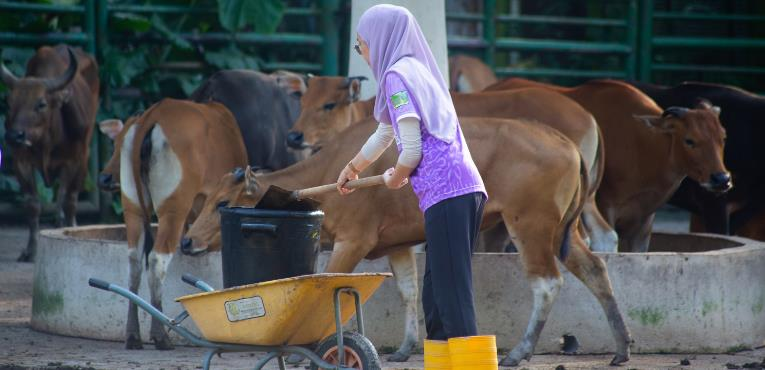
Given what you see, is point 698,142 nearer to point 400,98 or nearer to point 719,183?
point 719,183

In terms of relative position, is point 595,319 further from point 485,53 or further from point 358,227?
point 485,53

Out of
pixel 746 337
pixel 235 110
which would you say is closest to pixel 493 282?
pixel 746 337

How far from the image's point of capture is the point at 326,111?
359 inches

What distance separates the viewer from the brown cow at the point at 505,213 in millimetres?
7074

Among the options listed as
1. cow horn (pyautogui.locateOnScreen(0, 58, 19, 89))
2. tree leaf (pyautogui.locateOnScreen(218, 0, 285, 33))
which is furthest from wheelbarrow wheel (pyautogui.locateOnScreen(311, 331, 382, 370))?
tree leaf (pyautogui.locateOnScreen(218, 0, 285, 33))

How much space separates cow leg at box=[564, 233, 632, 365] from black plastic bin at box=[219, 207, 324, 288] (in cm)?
189

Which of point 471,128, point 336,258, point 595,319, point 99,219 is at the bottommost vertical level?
point 99,219

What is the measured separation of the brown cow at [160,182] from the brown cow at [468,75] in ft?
16.7

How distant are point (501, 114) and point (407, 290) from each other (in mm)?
1922

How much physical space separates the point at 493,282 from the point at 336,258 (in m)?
0.93

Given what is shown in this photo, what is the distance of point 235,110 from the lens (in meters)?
9.87

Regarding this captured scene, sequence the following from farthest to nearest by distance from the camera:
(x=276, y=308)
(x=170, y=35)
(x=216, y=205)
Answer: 1. (x=170, y=35)
2. (x=216, y=205)
3. (x=276, y=308)

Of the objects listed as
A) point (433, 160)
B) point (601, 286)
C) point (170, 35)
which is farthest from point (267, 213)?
point (170, 35)

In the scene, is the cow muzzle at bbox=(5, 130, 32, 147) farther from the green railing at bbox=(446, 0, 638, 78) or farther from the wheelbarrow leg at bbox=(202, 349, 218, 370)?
the wheelbarrow leg at bbox=(202, 349, 218, 370)
